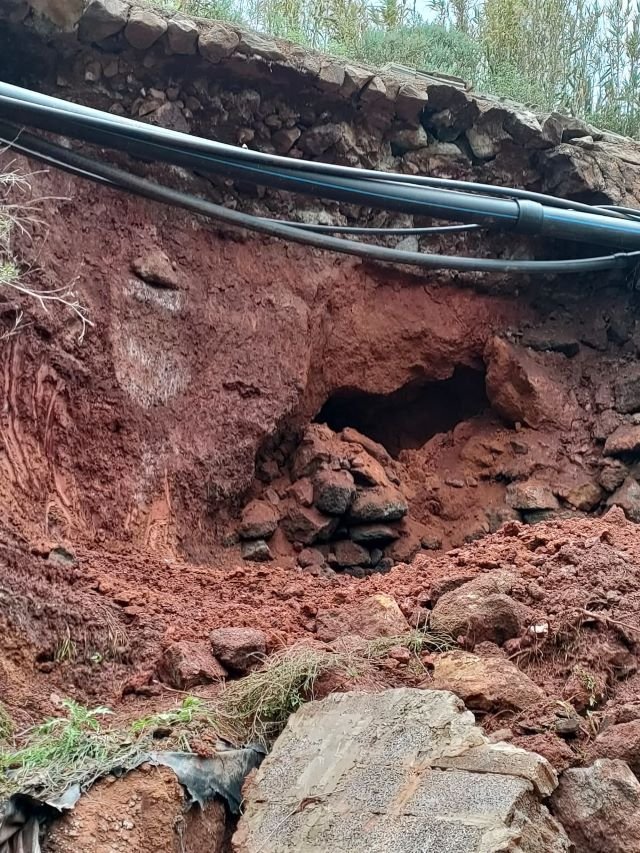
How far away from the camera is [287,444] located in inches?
219

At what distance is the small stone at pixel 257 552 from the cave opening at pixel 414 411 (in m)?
1.20

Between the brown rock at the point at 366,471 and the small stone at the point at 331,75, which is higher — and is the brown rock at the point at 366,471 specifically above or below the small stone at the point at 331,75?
below

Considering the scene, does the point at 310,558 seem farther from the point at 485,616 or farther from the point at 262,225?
the point at 485,616

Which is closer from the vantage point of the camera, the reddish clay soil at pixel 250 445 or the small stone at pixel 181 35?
the reddish clay soil at pixel 250 445

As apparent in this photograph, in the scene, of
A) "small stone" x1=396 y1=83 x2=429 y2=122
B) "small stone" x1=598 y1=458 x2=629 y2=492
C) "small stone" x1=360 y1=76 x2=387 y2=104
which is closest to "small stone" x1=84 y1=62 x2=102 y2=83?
"small stone" x1=360 y1=76 x2=387 y2=104

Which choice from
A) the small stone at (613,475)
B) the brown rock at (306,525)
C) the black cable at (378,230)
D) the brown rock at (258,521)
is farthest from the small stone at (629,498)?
the brown rock at (258,521)

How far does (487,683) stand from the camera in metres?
2.88

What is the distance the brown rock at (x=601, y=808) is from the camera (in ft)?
7.78

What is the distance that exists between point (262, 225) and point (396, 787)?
338 cm

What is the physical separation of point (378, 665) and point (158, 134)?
8.50 feet

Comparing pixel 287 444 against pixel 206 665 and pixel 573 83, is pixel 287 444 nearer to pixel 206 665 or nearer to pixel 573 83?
pixel 206 665

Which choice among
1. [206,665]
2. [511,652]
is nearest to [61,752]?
[206,665]

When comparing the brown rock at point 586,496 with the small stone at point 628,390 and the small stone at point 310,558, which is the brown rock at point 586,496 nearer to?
the small stone at point 628,390

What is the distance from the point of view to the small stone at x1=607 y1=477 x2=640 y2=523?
5.45 m
